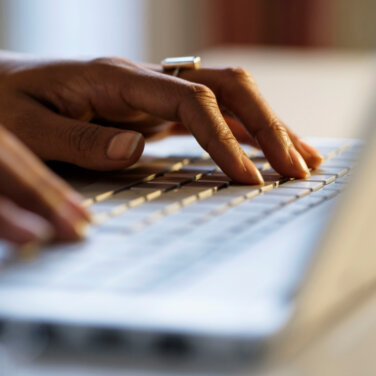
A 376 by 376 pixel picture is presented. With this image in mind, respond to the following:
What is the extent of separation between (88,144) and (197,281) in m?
0.42

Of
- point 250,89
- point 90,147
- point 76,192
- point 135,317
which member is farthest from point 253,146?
point 135,317

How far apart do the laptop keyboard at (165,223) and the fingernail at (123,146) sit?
0.02m

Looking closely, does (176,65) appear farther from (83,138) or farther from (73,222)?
(73,222)

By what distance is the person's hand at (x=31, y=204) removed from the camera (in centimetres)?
44

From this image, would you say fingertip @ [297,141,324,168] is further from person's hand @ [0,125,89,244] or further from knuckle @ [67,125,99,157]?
person's hand @ [0,125,89,244]

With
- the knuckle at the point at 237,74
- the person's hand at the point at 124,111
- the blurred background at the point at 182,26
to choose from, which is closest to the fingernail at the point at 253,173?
the person's hand at the point at 124,111

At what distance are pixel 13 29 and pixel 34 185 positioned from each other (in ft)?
8.82

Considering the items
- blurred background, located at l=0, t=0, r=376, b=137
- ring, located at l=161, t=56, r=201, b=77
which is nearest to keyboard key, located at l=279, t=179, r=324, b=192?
ring, located at l=161, t=56, r=201, b=77

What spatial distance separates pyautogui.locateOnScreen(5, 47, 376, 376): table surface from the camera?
32cm

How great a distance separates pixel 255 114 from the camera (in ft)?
2.88

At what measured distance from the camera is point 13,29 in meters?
3.00

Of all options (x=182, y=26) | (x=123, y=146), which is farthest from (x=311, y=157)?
(x=182, y=26)

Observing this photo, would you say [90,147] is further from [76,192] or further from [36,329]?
[36,329]

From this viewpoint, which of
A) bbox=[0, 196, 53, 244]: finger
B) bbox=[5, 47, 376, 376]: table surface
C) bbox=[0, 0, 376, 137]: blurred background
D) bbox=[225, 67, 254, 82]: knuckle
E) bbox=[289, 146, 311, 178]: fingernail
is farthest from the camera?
bbox=[0, 0, 376, 137]: blurred background
